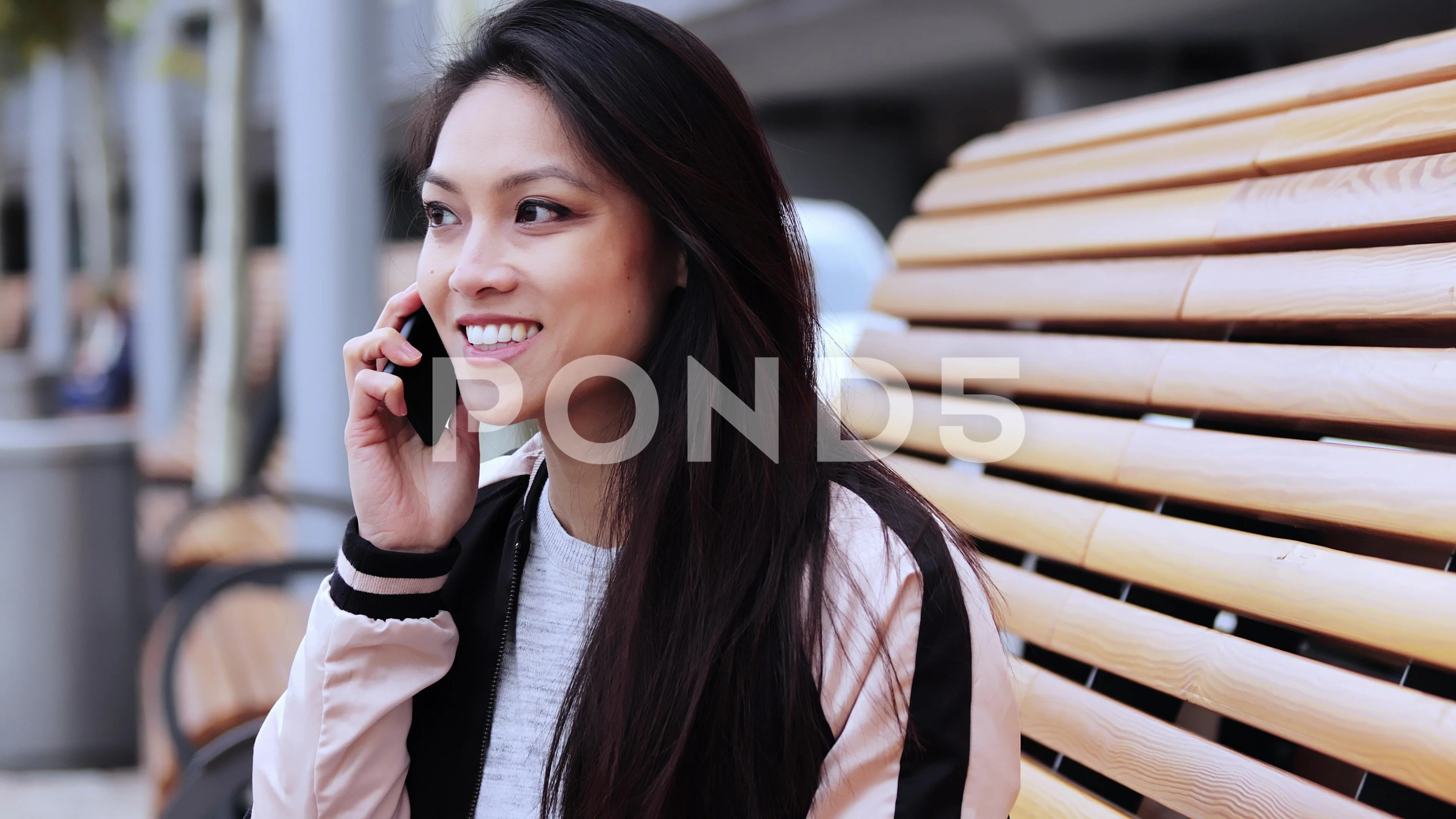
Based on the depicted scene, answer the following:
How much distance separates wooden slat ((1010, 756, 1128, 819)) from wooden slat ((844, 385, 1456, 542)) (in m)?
0.49

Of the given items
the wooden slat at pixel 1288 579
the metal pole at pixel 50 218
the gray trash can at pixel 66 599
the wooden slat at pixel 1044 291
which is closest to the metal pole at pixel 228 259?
the gray trash can at pixel 66 599

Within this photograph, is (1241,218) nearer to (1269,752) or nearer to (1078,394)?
(1078,394)

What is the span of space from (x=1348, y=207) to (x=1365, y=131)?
0.15m

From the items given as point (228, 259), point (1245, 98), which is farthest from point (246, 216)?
point (1245, 98)

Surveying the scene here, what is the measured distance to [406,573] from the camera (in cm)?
199

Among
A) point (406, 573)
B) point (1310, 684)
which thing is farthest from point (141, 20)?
point (1310, 684)

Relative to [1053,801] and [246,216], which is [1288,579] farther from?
[246,216]

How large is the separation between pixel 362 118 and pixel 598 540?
10.6ft

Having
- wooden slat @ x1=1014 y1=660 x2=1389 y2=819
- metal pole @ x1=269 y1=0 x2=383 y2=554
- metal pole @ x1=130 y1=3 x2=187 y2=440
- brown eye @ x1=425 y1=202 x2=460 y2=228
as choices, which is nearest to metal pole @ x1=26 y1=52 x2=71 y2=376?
metal pole @ x1=130 y1=3 x2=187 y2=440

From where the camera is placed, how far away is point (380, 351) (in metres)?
2.21

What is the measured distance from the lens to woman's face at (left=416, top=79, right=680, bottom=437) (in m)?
1.88

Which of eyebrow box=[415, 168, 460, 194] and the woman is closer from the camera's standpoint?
the woman

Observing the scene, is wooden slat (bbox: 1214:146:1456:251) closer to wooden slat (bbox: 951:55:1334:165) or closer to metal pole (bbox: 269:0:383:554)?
wooden slat (bbox: 951:55:1334:165)

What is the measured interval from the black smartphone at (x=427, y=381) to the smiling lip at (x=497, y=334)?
278 mm
